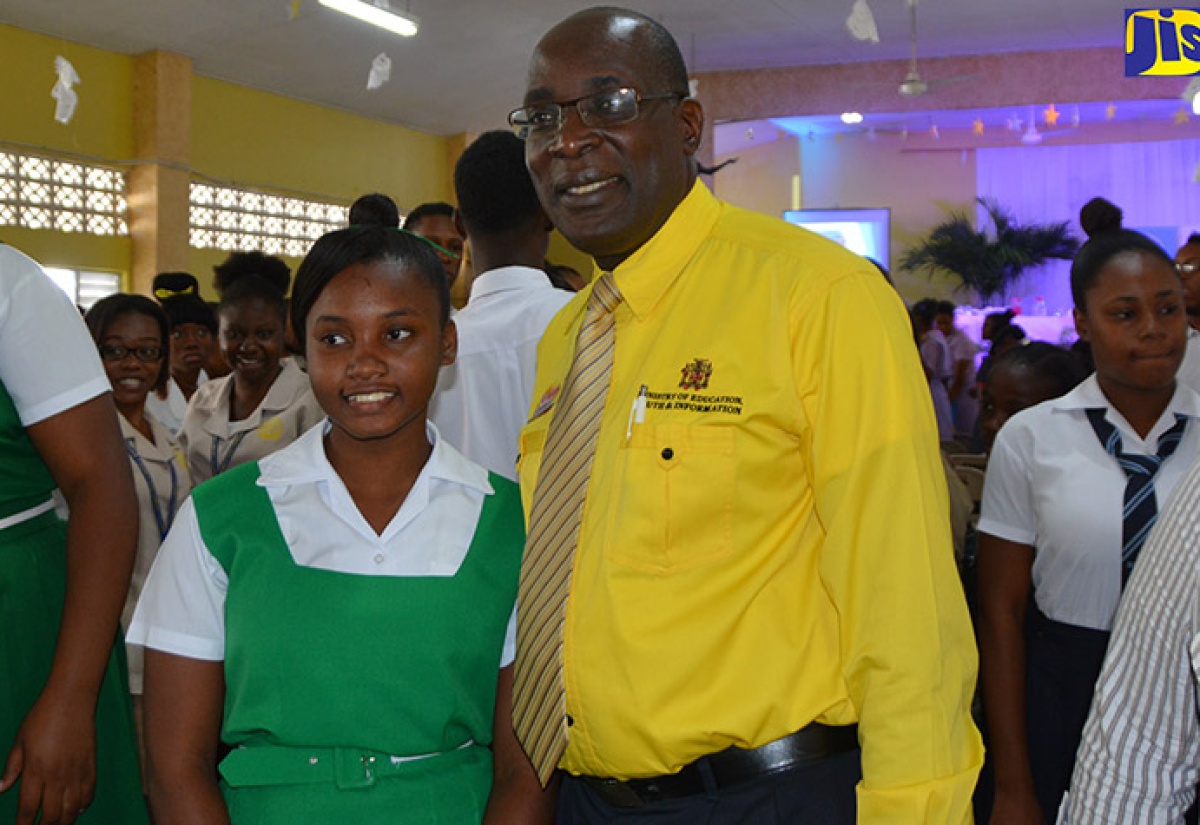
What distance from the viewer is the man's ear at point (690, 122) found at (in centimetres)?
159

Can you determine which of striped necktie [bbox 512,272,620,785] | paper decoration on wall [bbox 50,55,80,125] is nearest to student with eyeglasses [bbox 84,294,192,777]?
striped necktie [bbox 512,272,620,785]

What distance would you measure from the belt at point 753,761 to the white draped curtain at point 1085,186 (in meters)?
15.2

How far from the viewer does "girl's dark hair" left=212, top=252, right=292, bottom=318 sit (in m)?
3.60

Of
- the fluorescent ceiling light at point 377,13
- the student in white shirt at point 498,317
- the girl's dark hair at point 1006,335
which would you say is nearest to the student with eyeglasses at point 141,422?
the student in white shirt at point 498,317

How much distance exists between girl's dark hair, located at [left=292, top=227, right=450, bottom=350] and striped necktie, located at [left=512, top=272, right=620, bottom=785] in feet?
0.87

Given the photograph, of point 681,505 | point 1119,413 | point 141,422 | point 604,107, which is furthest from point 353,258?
point 141,422

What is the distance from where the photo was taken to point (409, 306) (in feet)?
5.34

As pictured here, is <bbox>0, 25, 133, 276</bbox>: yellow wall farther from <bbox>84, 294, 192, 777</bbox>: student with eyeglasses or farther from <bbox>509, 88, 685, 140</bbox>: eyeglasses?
<bbox>509, 88, 685, 140</bbox>: eyeglasses

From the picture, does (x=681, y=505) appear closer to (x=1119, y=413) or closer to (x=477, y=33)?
(x=1119, y=413)

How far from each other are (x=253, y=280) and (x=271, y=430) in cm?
68

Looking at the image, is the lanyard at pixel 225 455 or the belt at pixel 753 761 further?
the lanyard at pixel 225 455

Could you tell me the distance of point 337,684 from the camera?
4.75ft

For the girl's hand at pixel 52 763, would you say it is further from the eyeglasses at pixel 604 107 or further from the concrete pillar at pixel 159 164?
the concrete pillar at pixel 159 164

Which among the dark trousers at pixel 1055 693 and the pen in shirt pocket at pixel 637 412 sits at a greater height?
the pen in shirt pocket at pixel 637 412
